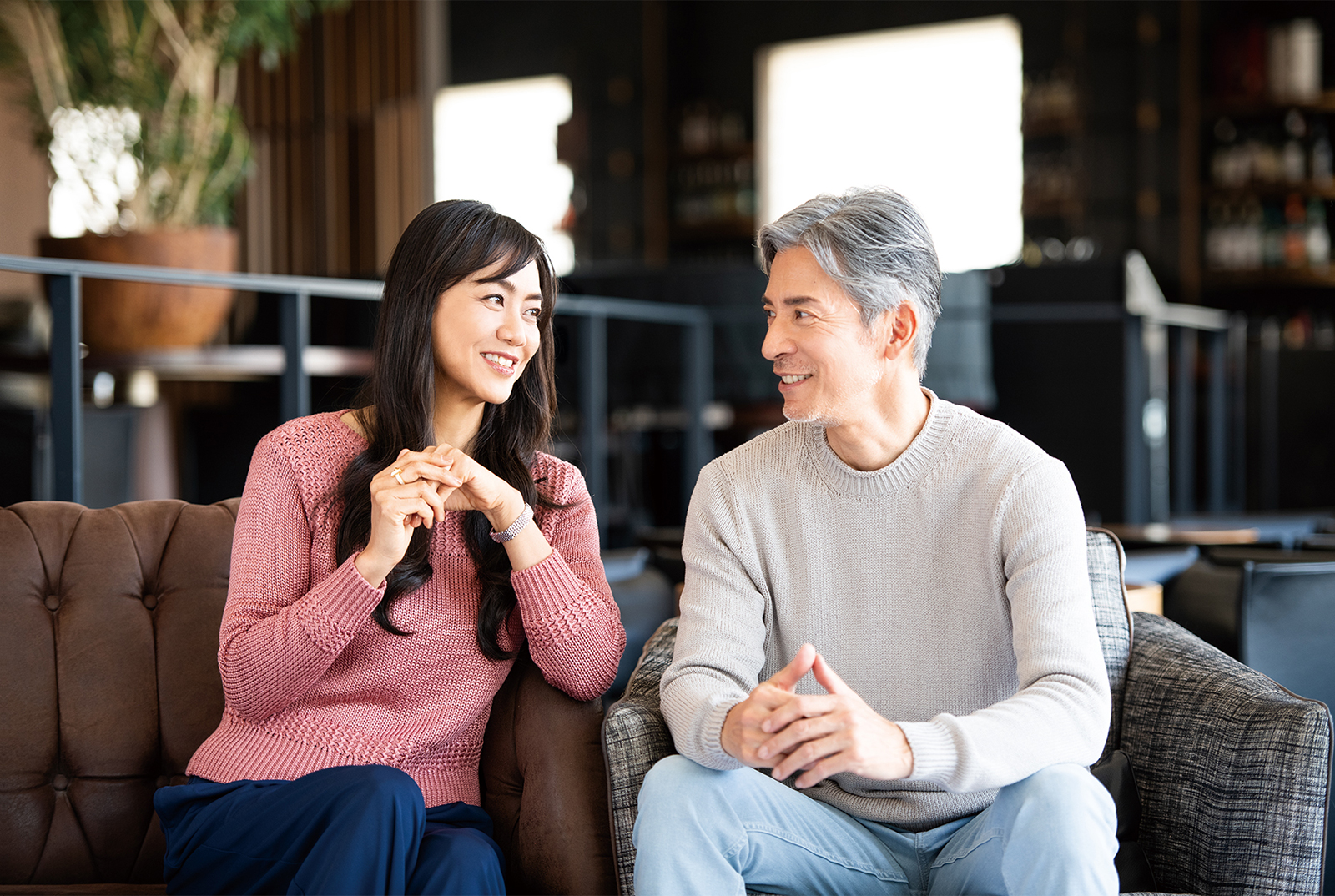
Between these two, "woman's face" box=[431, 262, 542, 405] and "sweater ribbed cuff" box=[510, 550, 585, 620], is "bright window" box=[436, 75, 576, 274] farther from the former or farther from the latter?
"sweater ribbed cuff" box=[510, 550, 585, 620]

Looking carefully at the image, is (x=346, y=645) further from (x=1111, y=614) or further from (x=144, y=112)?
(x=144, y=112)

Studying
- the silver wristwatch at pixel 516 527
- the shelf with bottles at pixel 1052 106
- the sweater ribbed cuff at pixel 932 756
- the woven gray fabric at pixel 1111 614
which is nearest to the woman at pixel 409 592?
the silver wristwatch at pixel 516 527

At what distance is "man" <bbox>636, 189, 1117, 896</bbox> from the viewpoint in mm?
1302

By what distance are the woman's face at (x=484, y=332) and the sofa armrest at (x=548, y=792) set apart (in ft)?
1.21

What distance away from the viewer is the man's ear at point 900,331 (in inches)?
59.7

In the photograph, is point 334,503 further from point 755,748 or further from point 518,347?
point 755,748

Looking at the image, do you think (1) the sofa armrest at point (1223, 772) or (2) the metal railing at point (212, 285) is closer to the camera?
(1) the sofa armrest at point (1223, 772)

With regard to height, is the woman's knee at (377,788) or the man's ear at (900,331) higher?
the man's ear at (900,331)

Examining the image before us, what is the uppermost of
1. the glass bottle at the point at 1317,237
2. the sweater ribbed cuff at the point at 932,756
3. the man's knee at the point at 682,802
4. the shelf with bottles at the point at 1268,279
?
the glass bottle at the point at 1317,237

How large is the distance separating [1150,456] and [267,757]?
358cm

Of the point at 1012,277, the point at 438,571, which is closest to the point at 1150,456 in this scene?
the point at 1012,277

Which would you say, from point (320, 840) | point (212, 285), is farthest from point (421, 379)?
point (212, 285)

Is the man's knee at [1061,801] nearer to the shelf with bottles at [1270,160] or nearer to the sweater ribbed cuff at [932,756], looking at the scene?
the sweater ribbed cuff at [932,756]

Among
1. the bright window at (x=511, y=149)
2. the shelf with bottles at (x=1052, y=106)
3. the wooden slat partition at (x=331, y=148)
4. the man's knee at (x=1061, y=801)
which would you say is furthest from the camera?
the bright window at (x=511, y=149)
